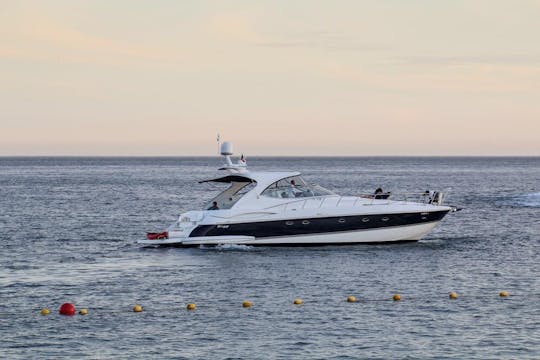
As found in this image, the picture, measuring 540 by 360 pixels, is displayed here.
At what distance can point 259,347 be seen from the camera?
2752 cm

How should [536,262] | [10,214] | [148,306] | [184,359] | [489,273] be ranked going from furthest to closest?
[10,214] < [536,262] < [489,273] < [148,306] < [184,359]

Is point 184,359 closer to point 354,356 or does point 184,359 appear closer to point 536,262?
point 354,356

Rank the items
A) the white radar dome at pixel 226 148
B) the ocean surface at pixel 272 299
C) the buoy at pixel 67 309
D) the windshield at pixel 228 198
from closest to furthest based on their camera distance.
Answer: the ocean surface at pixel 272 299 → the buoy at pixel 67 309 → the windshield at pixel 228 198 → the white radar dome at pixel 226 148

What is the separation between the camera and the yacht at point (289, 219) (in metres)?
47.9

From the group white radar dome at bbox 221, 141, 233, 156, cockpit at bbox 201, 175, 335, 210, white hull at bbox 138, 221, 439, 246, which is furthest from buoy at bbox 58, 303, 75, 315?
white radar dome at bbox 221, 141, 233, 156

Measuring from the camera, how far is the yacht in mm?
47906

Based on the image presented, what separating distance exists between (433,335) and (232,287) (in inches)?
423

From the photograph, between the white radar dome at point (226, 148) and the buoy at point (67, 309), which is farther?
the white radar dome at point (226, 148)

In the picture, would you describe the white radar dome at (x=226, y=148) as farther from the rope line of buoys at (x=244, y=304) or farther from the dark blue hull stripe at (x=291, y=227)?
the rope line of buoys at (x=244, y=304)

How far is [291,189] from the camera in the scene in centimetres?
4869

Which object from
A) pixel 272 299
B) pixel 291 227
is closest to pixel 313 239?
pixel 291 227

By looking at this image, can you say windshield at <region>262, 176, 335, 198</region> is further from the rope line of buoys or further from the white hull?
the rope line of buoys

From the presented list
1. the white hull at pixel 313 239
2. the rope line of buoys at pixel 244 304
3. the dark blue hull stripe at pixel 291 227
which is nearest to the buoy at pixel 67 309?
the rope line of buoys at pixel 244 304

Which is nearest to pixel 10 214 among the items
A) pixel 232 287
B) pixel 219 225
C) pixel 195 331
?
pixel 219 225
